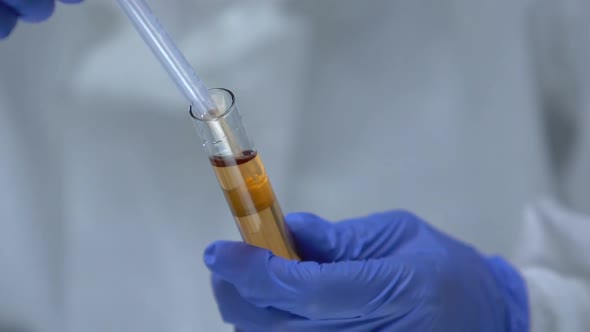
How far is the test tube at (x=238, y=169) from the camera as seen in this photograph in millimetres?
650

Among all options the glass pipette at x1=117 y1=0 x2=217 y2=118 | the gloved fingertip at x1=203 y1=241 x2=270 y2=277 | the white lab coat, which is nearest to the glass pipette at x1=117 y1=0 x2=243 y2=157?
the glass pipette at x1=117 y1=0 x2=217 y2=118

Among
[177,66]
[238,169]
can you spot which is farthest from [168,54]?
[238,169]

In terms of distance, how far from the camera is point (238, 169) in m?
0.66

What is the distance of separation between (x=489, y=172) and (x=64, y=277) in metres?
0.69

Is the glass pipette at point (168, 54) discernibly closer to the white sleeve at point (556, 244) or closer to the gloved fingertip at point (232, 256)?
the gloved fingertip at point (232, 256)

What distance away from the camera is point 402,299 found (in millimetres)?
745

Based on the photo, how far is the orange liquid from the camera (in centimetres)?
66

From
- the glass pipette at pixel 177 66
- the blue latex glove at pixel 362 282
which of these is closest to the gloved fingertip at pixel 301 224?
the blue latex glove at pixel 362 282

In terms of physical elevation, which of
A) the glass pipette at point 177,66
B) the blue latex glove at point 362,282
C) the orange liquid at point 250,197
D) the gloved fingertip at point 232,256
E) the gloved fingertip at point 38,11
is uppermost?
the gloved fingertip at point 38,11

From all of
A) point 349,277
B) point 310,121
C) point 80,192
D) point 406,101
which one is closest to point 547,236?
point 406,101

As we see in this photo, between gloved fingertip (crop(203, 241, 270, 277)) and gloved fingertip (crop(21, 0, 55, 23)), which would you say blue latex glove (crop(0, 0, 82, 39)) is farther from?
gloved fingertip (crop(203, 241, 270, 277))

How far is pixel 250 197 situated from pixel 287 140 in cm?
36

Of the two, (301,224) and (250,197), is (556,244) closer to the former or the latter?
(301,224)

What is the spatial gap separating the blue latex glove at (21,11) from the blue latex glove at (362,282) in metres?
0.33
